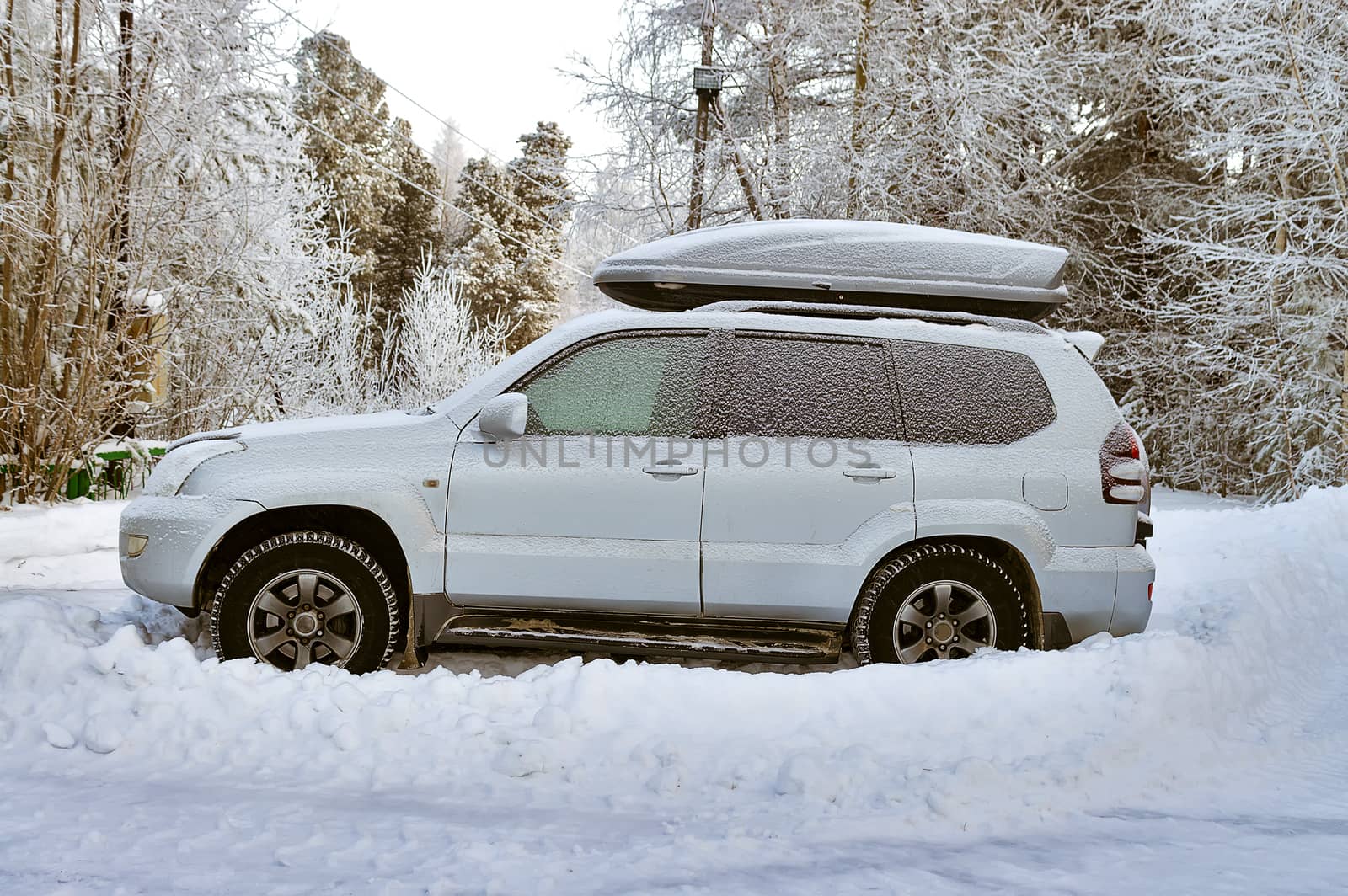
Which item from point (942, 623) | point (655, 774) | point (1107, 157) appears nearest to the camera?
point (655, 774)

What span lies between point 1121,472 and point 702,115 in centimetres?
1430

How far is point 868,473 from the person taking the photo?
16.6 ft

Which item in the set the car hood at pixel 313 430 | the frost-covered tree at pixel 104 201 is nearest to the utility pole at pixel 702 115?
the frost-covered tree at pixel 104 201

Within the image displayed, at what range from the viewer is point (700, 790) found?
13.1 feet

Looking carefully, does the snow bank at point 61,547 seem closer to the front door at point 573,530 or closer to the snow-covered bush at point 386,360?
the front door at point 573,530

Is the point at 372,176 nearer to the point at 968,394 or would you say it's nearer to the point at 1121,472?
the point at 968,394

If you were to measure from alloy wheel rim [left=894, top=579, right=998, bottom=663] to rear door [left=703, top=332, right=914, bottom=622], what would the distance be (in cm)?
29

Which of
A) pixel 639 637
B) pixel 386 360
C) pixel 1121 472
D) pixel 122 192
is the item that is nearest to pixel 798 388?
pixel 639 637

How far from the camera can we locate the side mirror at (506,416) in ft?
15.9

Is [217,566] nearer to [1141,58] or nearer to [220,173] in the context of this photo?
[220,173]

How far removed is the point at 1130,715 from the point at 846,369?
2.04 m

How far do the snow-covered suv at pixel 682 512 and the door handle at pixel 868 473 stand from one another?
0.01 metres

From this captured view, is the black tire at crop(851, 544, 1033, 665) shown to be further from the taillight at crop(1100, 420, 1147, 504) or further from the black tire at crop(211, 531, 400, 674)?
the black tire at crop(211, 531, 400, 674)

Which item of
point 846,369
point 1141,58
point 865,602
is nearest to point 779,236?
point 846,369
